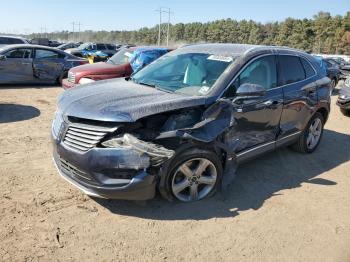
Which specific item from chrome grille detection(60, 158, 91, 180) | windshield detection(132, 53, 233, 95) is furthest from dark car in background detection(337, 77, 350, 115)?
chrome grille detection(60, 158, 91, 180)

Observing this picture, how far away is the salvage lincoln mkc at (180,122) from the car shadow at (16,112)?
3.58 metres

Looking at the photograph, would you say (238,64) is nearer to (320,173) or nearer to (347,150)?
(320,173)

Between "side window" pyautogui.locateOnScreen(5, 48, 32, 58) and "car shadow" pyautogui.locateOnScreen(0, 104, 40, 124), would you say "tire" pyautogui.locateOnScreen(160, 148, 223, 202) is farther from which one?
"side window" pyautogui.locateOnScreen(5, 48, 32, 58)

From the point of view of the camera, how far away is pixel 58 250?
3.39m

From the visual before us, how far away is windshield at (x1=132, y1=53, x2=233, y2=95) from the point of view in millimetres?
4570

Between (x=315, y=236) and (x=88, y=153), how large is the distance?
255 centimetres

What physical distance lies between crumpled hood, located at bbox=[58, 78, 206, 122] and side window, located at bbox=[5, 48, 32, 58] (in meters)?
8.47

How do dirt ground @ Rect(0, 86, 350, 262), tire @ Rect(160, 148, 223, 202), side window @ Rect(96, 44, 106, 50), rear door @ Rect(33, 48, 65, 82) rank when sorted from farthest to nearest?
side window @ Rect(96, 44, 106, 50) → rear door @ Rect(33, 48, 65, 82) → tire @ Rect(160, 148, 223, 202) → dirt ground @ Rect(0, 86, 350, 262)

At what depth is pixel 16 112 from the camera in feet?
27.3

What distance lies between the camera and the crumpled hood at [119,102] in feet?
12.3

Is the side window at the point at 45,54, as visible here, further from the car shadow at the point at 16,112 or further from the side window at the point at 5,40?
the side window at the point at 5,40

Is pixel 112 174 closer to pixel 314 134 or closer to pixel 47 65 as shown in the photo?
pixel 314 134

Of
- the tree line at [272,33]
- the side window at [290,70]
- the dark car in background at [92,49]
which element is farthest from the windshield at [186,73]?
the tree line at [272,33]

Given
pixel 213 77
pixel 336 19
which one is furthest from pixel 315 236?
pixel 336 19
